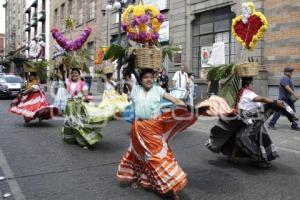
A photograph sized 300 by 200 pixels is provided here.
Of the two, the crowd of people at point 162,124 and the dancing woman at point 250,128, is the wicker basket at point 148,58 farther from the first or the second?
the dancing woman at point 250,128

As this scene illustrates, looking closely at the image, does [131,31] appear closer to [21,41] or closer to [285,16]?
[285,16]

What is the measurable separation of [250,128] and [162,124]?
187 cm

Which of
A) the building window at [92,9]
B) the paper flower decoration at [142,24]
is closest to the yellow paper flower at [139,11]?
the paper flower decoration at [142,24]

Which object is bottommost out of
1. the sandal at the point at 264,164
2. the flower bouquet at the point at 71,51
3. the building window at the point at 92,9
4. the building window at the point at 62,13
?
the sandal at the point at 264,164

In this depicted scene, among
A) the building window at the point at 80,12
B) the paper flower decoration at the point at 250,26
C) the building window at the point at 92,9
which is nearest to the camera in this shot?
the paper flower decoration at the point at 250,26

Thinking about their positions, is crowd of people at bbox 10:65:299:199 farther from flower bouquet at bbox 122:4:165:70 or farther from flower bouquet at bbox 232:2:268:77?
flower bouquet at bbox 122:4:165:70

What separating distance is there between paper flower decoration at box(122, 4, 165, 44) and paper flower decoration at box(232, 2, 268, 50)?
169 cm

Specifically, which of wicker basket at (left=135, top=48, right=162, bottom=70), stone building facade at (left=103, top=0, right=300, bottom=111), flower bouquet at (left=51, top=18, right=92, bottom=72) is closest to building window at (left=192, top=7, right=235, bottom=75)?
stone building facade at (left=103, top=0, right=300, bottom=111)

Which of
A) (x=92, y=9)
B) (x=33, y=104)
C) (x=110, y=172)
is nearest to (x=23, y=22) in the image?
(x=92, y=9)

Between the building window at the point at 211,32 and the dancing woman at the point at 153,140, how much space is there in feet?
36.1

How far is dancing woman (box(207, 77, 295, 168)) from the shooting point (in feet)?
19.9

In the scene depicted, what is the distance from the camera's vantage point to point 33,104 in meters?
10.9

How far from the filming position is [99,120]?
25.3ft

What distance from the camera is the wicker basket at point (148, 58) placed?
4.94 metres
